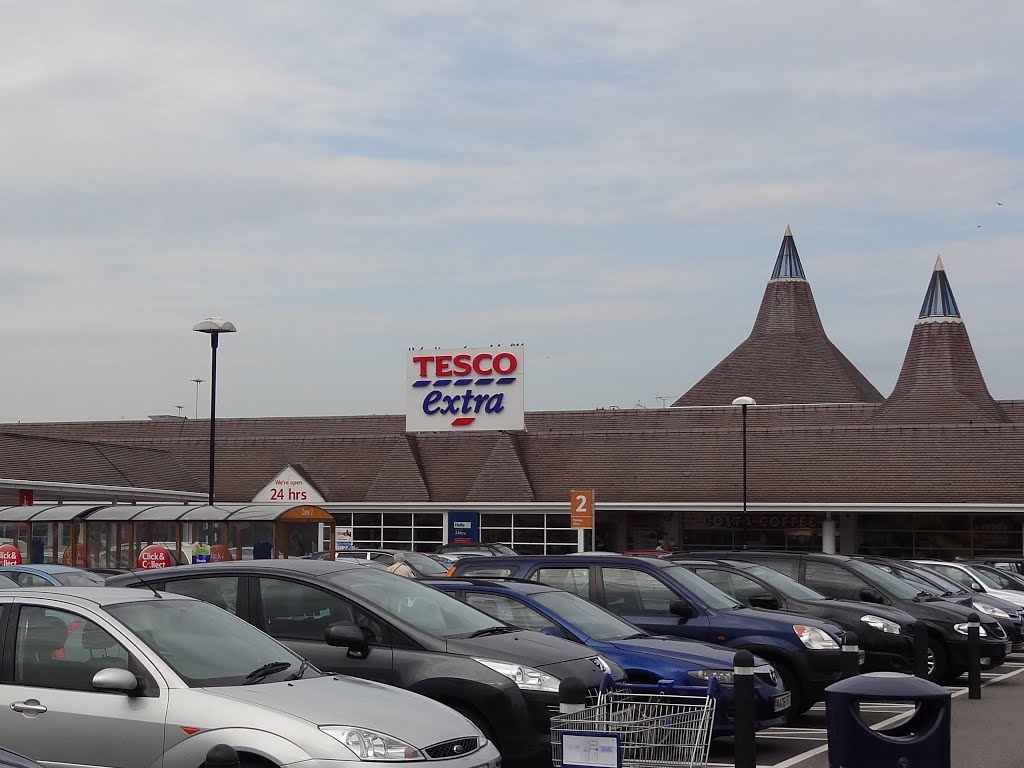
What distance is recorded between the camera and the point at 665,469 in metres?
47.9

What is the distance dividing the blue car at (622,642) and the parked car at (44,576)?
362 inches

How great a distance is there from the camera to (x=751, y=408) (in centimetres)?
5319

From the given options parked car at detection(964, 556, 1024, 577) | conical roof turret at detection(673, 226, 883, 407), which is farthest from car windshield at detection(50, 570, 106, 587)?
conical roof turret at detection(673, 226, 883, 407)

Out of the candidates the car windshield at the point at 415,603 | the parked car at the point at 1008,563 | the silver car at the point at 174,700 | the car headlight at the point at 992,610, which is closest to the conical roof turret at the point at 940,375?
the parked car at the point at 1008,563

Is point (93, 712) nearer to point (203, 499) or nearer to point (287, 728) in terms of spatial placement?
point (287, 728)

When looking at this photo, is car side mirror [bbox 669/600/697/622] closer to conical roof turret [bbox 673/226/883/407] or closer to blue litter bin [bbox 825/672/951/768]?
blue litter bin [bbox 825/672/951/768]

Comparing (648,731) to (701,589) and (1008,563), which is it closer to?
(701,589)

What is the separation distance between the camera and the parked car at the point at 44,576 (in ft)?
67.2

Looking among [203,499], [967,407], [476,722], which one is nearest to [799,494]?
[967,407]

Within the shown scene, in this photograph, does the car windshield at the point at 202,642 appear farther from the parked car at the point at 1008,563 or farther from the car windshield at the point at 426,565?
the parked car at the point at 1008,563

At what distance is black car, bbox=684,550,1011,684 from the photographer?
58.6ft

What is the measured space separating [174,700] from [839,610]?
1032cm

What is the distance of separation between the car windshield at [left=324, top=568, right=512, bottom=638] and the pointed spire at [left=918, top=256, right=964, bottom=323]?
145 feet

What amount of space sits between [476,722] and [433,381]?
137 ft
